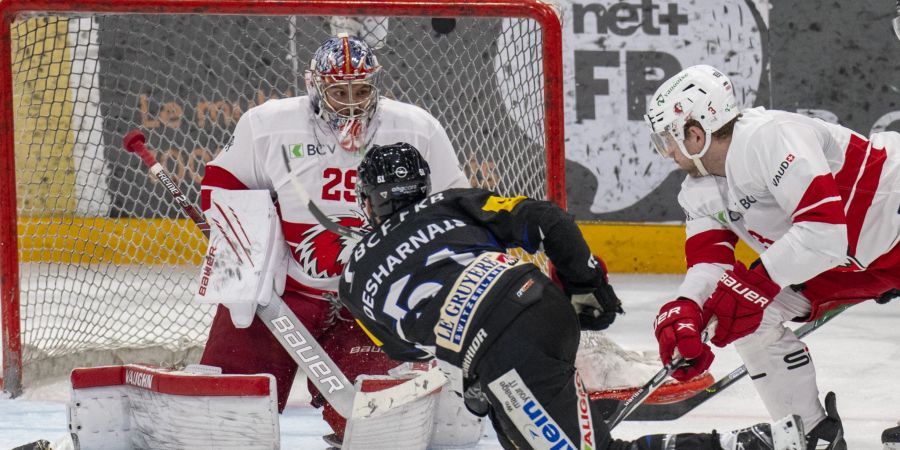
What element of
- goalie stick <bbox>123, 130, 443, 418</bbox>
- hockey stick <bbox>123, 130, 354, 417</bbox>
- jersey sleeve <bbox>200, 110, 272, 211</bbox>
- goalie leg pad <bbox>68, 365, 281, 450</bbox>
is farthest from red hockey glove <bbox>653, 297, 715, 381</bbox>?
jersey sleeve <bbox>200, 110, 272, 211</bbox>

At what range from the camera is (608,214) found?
5.39 metres

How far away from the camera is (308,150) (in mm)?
3387

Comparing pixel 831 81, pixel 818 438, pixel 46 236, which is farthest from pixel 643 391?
pixel 831 81

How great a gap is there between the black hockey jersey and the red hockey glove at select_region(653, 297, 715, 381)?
27 cm

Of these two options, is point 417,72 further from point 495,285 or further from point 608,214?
point 495,285

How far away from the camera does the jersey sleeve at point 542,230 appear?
2.54 m

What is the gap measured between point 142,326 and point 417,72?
1371mm

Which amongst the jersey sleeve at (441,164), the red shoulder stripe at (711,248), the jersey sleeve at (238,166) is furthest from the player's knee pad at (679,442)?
the jersey sleeve at (238,166)

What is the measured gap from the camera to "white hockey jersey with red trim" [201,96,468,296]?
3383 millimetres

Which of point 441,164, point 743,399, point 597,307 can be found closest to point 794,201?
point 597,307

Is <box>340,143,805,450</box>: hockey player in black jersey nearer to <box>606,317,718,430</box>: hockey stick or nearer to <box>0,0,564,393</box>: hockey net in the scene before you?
<box>606,317,718,430</box>: hockey stick

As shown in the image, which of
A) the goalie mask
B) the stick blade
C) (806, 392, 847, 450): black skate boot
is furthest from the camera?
the stick blade

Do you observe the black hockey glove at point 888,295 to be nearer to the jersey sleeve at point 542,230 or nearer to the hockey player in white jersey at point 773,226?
the hockey player in white jersey at point 773,226

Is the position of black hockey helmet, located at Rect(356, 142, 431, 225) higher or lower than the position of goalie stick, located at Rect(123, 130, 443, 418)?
higher
